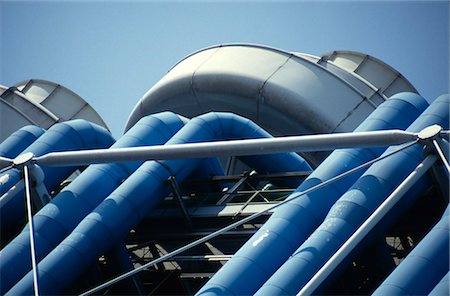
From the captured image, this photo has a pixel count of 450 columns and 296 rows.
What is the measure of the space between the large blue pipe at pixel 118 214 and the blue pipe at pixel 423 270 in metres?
8.37

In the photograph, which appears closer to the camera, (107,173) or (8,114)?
(107,173)

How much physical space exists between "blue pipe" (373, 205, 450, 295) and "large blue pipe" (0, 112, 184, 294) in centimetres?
970

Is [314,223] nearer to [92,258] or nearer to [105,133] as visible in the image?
[92,258]

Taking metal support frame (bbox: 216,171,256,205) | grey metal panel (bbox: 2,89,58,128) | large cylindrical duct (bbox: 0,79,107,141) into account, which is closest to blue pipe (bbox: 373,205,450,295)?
metal support frame (bbox: 216,171,256,205)

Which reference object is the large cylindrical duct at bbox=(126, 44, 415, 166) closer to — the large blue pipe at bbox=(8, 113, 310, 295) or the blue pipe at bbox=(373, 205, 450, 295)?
the large blue pipe at bbox=(8, 113, 310, 295)

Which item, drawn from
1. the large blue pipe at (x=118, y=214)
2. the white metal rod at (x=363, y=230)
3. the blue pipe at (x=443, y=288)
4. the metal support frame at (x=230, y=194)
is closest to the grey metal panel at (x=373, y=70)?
the metal support frame at (x=230, y=194)

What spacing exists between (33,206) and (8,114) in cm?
1230

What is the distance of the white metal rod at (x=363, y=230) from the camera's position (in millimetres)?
18642

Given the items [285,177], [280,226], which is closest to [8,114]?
[285,177]

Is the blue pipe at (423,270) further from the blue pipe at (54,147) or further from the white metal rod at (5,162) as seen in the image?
the blue pipe at (54,147)

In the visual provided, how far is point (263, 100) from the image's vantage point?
3456cm

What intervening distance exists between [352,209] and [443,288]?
4486 mm

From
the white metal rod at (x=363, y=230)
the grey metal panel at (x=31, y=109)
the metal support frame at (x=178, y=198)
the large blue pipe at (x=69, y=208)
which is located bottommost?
the grey metal panel at (x=31, y=109)

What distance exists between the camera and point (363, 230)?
774 inches
